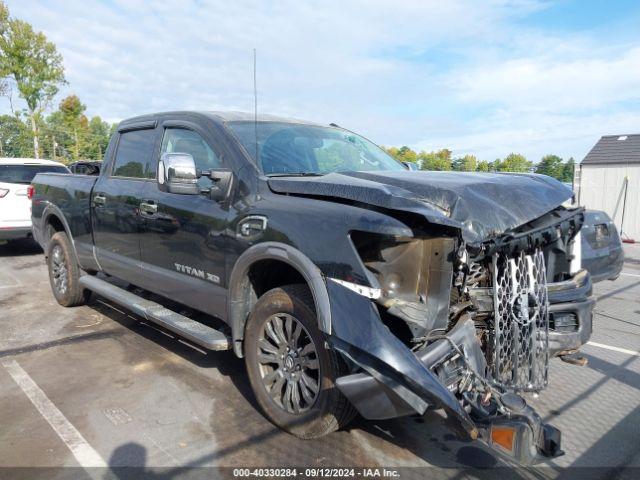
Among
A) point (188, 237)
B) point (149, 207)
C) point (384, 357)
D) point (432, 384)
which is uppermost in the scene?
point (149, 207)

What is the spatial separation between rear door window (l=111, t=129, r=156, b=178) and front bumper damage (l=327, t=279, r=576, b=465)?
8.32 feet

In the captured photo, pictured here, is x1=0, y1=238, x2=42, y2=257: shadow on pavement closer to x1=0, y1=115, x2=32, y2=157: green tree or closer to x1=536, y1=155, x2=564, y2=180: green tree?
x1=536, y1=155, x2=564, y2=180: green tree

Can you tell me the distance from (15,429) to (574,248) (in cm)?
396

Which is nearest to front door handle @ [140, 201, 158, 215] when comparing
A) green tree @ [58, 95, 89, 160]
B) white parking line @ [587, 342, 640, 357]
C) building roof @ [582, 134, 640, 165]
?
white parking line @ [587, 342, 640, 357]

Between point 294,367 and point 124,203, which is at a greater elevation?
point 124,203

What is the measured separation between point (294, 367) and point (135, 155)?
2.77 m

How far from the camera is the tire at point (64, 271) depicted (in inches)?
223

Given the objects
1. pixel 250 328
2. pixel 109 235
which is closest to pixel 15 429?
pixel 250 328

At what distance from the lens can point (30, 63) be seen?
72.5 feet

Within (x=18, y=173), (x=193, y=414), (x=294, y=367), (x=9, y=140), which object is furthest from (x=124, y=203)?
(x=9, y=140)

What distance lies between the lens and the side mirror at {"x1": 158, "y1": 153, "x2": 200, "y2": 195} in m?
3.21

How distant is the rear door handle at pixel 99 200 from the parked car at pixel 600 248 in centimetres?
493

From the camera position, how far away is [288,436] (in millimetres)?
3062

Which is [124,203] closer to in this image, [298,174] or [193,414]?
[298,174]
